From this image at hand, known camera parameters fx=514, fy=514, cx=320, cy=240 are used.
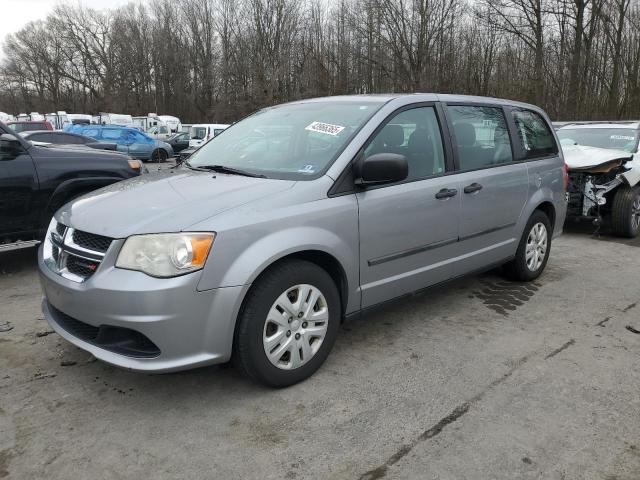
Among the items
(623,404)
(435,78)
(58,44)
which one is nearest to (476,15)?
(435,78)

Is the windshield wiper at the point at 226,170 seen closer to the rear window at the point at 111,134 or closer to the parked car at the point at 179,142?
the rear window at the point at 111,134

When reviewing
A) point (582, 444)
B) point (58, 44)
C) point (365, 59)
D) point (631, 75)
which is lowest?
point (582, 444)

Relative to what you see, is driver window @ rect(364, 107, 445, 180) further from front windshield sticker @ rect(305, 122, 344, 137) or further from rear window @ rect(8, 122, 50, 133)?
rear window @ rect(8, 122, 50, 133)

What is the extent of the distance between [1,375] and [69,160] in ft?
9.59

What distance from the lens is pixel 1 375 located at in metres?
3.15

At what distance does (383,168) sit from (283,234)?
28.8 inches

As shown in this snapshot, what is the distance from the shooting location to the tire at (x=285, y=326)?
273cm

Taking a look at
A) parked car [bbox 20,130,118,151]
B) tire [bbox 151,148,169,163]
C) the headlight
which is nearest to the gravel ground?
the headlight

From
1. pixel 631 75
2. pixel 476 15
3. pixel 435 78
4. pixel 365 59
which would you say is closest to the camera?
pixel 631 75

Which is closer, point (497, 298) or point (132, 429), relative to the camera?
point (132, 429)

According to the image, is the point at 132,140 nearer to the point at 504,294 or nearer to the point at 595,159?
the point at 595,159

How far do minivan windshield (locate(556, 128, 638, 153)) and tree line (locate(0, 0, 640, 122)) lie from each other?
1290cm

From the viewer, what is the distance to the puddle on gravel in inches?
175

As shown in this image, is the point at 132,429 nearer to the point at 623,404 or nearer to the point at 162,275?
the point at 162,275
